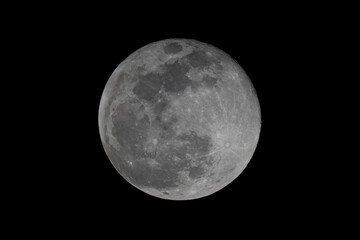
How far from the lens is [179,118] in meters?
3.95

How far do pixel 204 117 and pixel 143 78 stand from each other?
0.91 meters


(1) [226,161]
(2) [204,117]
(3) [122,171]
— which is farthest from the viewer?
(3) [122,171]

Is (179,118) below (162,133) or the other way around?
the other way around

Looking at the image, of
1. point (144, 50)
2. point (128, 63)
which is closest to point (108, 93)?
point (128, 63)

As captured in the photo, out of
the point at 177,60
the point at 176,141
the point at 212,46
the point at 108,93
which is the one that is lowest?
the point at 176,141

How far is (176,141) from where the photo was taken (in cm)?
399

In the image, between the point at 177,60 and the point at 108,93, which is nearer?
the point at 177,60

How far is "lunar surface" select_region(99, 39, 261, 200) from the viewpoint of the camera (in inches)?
156

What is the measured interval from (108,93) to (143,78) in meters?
0.66

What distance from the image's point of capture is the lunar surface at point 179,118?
13.0 ft

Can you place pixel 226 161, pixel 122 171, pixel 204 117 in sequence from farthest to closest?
1. pixel 122 171
2. pixel 226 161
3. pixel 204 117

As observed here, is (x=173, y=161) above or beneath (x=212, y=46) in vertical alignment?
beneath

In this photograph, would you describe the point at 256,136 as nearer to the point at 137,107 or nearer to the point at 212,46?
the point at 212,46

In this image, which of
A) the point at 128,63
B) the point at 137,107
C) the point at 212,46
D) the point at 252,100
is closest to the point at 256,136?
the point at 252,100
